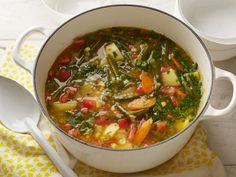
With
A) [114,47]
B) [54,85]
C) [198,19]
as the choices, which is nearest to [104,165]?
[54,85]

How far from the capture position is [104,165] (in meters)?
1.74

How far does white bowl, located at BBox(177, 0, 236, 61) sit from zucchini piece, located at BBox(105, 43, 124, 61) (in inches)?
16.0

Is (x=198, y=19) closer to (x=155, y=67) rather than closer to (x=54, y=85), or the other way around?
(x=155, y=67)

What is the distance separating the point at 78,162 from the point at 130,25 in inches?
26.7

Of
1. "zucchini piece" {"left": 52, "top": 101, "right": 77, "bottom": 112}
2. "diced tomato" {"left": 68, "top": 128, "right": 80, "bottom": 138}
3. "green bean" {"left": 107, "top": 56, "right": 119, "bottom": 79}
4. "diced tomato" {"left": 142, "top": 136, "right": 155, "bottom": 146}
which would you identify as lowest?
"diced tomato" {"left": 142, "top": 136, "right": 155, "bottom": 146}

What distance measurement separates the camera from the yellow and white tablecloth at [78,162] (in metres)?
1.87

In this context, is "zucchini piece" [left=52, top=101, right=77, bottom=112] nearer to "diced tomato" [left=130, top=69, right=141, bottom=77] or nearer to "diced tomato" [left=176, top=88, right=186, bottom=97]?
"diced tomato" [left=130, top=69, right=141, bottom=77]

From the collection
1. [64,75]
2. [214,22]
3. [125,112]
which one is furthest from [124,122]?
[214,22]

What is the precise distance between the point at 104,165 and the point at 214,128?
605mm

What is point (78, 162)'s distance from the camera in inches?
74.6

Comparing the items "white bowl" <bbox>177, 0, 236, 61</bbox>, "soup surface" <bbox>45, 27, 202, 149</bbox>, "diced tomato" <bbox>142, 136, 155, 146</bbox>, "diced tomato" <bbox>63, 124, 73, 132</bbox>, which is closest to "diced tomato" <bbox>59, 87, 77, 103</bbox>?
"soup surface" <bbox>45, 27, 202, 149</bbox>

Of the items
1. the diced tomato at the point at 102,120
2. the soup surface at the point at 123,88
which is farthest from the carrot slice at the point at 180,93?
the diced tomato at the point at 102,120

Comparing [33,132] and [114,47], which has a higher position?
[114,47]

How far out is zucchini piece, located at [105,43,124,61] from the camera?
2.04m
